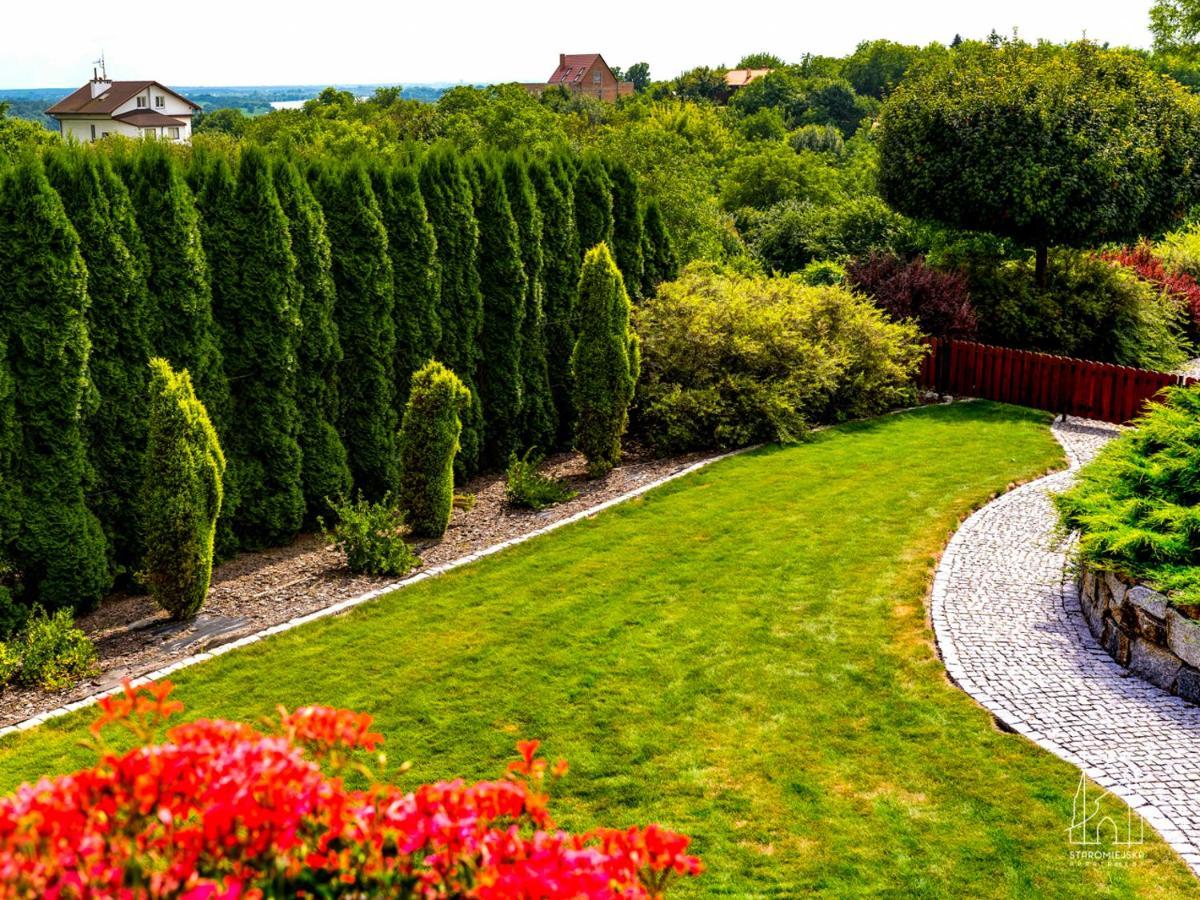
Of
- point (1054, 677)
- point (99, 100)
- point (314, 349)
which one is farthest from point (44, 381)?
point (99, 100)

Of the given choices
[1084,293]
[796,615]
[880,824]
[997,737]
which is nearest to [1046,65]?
[1084,293]

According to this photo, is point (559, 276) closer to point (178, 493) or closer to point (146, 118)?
point (178, 493)

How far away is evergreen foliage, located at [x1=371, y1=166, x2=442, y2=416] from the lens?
12.9 m

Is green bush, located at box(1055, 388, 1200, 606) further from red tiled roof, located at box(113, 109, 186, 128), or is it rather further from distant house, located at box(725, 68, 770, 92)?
distant house, located at box(725, 68, 770, 92)

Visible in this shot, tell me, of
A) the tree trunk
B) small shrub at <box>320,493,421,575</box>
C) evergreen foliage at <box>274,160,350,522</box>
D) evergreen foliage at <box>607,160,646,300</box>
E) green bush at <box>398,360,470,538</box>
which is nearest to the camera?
small shrub at <box>320,493,421,575</box>

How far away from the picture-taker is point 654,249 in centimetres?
1725

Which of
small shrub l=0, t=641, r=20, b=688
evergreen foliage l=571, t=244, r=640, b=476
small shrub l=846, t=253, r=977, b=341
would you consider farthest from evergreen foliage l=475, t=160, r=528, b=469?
small shrub l=846, t=253, r=977, b=341

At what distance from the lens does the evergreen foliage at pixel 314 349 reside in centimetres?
1179

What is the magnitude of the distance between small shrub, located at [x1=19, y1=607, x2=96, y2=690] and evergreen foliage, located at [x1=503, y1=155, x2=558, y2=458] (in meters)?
7.01

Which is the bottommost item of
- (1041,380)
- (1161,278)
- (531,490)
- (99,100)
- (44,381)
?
(531,490)

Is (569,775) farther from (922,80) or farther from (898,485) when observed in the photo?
(922,80)

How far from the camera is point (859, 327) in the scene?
675 inches

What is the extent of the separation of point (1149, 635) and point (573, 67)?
15514cm

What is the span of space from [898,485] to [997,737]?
6.02 metres
